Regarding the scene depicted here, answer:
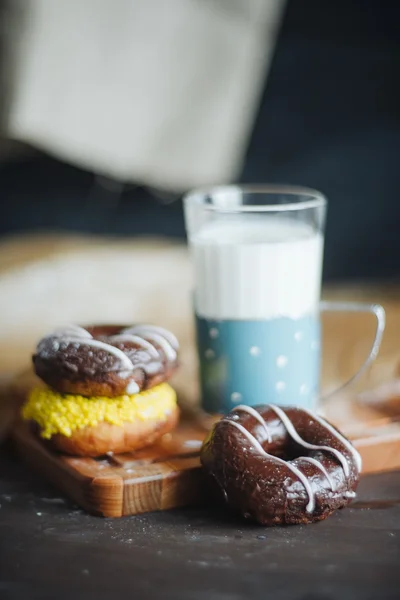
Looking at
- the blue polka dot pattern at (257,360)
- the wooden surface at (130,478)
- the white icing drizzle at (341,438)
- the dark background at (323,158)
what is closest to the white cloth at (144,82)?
the dark background at (323,158)

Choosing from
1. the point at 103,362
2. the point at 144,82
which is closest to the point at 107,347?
the point at 103,362

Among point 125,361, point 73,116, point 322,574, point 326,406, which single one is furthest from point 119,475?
A: point 73,116

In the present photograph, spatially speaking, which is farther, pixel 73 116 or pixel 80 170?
pixel 80 170

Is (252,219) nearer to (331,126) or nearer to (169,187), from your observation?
(169,187)

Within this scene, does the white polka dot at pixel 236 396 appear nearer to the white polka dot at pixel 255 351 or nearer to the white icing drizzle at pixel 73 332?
the white polka dot at pixel 255 351

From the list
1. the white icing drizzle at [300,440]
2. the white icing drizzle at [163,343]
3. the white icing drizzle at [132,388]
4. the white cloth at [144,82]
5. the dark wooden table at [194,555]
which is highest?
the white cloth at [144,82]
